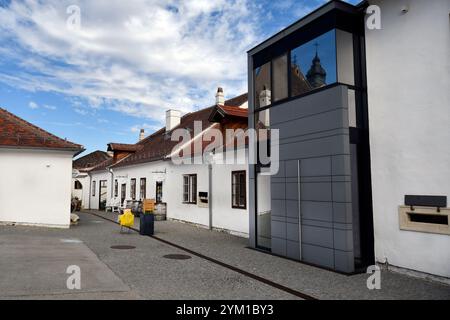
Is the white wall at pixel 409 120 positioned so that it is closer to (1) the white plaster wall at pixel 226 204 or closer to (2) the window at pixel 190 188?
(1) the white plaster wall at pixel 226 204

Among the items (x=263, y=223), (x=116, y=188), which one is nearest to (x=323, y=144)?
(x=263, y=223)

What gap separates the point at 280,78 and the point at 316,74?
1334 mm

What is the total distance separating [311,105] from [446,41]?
2.84 metres

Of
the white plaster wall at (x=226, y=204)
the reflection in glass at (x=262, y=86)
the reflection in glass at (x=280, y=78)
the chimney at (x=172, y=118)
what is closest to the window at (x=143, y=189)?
the chimney at (x=172, y=118)

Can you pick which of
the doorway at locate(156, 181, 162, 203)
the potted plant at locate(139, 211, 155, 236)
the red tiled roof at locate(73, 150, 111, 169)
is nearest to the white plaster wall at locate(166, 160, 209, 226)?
the doorway at locate(156, 181, 162, 203)

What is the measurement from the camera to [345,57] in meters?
8.01

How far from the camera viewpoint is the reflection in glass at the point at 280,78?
9266mm

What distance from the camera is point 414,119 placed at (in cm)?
695

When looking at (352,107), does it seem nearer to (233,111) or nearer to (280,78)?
(280,78)

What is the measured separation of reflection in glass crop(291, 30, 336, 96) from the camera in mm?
7902

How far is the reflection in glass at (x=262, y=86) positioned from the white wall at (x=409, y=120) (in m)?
2.83

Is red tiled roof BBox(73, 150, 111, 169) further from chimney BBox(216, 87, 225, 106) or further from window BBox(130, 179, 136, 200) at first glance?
chimney BBox(216, 87, 225, 106)
